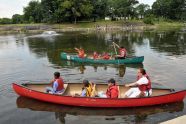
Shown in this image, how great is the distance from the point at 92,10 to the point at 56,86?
309ft

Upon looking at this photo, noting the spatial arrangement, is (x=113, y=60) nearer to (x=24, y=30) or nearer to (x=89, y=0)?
(x=24, y=30)

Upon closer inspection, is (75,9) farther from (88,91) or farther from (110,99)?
(110,99)

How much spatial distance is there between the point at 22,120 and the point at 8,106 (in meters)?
2.52

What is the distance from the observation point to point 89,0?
112000 mm

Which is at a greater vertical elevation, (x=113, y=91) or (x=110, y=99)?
(x=113, y=91)

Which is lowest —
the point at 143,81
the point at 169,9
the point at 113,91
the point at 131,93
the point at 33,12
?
the point at 131,93

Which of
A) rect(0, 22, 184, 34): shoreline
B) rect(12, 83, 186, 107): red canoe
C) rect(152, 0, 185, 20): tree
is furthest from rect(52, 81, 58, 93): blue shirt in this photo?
rect(152, 0, 185, 20): tree

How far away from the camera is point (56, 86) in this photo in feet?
58.9

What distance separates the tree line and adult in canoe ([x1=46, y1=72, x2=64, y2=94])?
87.4 meters

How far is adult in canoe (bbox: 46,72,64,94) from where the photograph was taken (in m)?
17.9

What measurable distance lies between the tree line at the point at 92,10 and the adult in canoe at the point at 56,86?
87.4 m

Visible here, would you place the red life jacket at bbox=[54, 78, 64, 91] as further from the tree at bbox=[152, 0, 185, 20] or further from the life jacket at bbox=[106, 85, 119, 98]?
the tree at bbox=[152, 0, 185, 20]

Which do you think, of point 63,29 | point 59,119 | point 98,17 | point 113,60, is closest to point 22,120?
point 59,119

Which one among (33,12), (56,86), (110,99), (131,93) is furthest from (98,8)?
(110,99)
